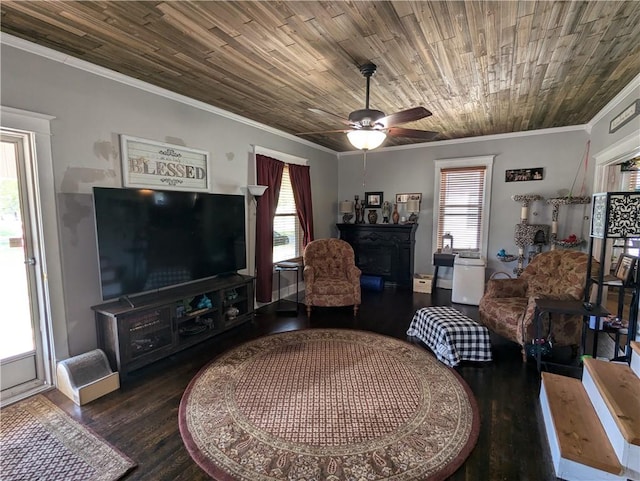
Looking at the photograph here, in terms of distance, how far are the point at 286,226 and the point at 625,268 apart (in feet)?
13.4

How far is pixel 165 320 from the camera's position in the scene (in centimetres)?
299

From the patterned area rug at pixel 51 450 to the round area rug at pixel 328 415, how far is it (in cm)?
47

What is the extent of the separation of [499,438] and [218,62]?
343 cm

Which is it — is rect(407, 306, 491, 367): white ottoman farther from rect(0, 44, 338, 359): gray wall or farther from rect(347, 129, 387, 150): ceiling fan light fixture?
rect(0, 44, 338, 359): gray wall

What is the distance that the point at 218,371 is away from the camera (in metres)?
2.86

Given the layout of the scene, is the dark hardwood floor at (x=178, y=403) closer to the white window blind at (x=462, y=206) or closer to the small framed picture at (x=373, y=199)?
the white window blind at (x=462, y=206)

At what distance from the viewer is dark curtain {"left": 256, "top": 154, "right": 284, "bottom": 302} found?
4.48 metres

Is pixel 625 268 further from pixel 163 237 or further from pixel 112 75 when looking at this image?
pixel 112 75

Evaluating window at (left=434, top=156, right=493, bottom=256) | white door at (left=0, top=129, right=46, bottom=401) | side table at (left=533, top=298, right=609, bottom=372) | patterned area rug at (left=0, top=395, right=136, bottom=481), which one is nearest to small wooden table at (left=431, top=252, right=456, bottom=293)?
window at (left=434, top=156, right=493, bottom=256)

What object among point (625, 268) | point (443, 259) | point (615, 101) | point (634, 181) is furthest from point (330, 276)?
Answer: point (634, 181)

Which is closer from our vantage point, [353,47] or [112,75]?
[353,47]

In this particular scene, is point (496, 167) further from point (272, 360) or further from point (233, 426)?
point (233, 426)

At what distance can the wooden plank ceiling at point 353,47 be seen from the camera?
1901 mm

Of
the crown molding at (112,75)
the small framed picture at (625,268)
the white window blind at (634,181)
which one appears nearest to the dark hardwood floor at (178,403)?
the small framed picture at (625,268)
